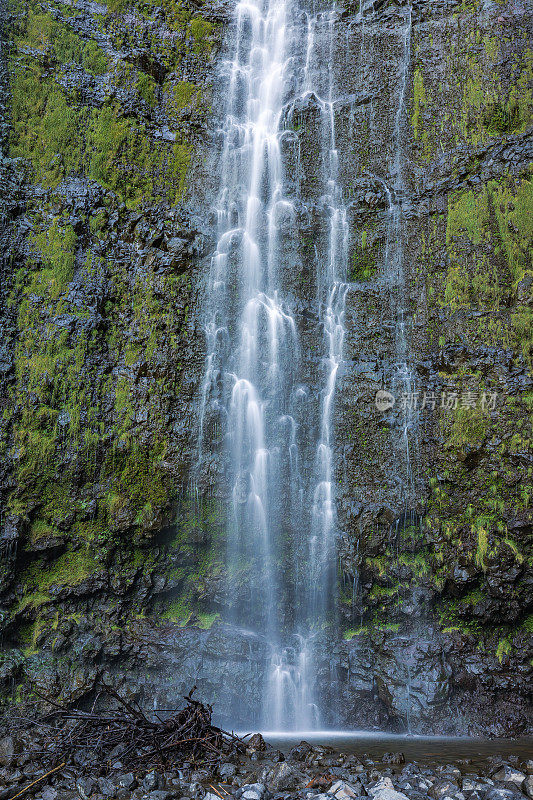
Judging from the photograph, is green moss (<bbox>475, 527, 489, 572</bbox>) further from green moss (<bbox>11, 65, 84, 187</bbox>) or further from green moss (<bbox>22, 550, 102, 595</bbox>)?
green moss (<bbox>11, 65, 84, 187</bbox>)

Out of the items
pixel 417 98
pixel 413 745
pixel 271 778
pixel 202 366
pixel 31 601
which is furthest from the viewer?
pixel 417 98

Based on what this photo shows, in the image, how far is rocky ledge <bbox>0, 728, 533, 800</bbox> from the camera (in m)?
5.07

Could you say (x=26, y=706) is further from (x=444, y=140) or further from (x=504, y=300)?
(x=444, y=140)

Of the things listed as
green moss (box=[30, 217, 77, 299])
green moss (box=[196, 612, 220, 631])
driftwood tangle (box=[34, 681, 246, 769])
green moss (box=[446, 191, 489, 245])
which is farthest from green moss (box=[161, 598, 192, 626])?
green moss (box=[446, 191, 489, 245])

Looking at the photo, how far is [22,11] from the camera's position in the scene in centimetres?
1067

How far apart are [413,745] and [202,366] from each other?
636 centimetres

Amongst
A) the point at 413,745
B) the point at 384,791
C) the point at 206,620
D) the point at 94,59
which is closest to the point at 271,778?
the point at 384,791

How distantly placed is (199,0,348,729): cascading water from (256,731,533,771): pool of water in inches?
24.0

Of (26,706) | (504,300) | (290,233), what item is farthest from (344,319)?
(26,706)

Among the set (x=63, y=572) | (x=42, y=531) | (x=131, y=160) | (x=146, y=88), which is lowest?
(x=63, y=572)

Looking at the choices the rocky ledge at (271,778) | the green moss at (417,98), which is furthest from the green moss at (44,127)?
the rocky ledge at (271,778)

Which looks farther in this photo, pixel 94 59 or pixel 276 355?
pixel 94 59

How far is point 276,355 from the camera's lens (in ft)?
33.0

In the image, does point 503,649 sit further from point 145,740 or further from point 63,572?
point 63,572
